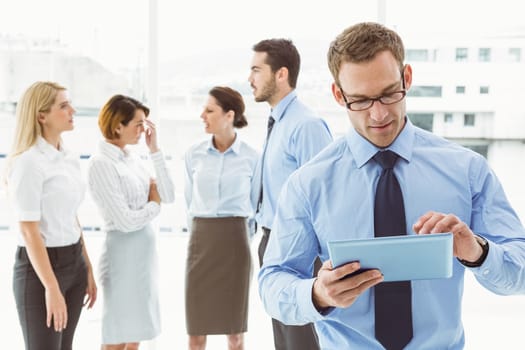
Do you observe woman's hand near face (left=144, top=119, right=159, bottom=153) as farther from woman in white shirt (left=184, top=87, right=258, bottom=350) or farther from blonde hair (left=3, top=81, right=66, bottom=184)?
blonde hair (left=3, top=81, right=66, bottom=184)

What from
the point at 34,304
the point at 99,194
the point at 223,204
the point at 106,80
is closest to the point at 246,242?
the point at 223,204

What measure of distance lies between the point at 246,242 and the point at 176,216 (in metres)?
1.35

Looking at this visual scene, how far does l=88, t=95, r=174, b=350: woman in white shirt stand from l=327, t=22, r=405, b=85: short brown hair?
1.99 m

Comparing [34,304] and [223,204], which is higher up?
[223,204]

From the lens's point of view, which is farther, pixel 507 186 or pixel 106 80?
pixel 507 186

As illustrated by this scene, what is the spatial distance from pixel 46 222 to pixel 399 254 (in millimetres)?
1977

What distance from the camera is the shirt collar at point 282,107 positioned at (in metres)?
3.28

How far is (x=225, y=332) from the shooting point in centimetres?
373

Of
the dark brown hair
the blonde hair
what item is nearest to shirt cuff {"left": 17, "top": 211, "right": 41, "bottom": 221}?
the blonde hair

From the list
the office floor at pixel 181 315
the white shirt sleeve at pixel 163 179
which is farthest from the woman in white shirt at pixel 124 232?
the office floor at pixel 181 315

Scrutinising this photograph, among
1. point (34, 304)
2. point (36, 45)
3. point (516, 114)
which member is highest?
point (36, 45)

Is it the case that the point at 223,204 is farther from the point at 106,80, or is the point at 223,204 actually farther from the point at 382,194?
the point at 382,194

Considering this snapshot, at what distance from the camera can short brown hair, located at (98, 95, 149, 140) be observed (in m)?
3.37

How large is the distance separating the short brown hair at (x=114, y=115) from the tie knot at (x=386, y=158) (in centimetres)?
212
